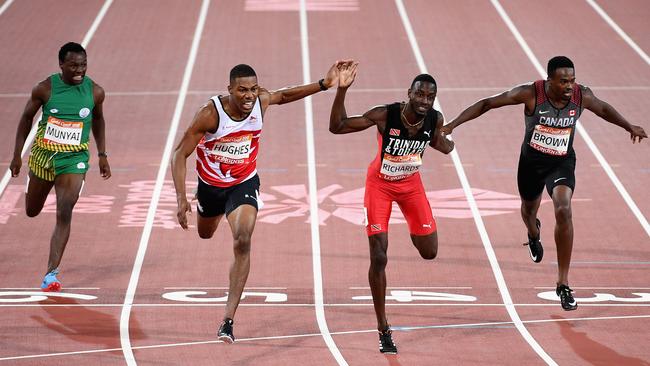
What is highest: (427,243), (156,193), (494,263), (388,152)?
(388,152)

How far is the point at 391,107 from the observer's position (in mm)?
8617

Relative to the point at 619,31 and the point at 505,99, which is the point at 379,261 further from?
the point at 619,31


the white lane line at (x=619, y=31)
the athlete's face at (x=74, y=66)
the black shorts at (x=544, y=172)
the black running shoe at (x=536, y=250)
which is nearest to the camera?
the black shorts at (x=544, y=172)

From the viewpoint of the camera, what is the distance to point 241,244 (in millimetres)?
8148

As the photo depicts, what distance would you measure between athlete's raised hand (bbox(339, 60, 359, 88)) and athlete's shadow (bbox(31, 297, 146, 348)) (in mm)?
2455

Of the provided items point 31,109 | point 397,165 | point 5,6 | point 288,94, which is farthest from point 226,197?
point 5,6

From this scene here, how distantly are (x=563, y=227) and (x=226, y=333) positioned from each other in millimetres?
2859

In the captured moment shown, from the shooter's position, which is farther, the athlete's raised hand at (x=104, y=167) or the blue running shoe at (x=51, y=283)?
the athlete's raised hand at (x=104, y=167)

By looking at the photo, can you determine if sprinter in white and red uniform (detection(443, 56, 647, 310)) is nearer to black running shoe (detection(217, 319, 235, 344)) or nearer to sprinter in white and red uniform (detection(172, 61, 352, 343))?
sprinter in white and red uniform (detection(172, 61, 352, 343))

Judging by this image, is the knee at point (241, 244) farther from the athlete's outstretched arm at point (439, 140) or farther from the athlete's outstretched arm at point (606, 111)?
the athlete's outstretched arm at point (606, 111)

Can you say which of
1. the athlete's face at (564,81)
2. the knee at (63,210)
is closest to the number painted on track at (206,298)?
the knee at (63,210)

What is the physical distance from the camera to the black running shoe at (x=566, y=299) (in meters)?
8.96

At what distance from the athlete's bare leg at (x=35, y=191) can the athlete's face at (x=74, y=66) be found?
3.10ft

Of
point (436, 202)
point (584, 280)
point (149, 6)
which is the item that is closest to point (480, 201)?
point (436, 202)
